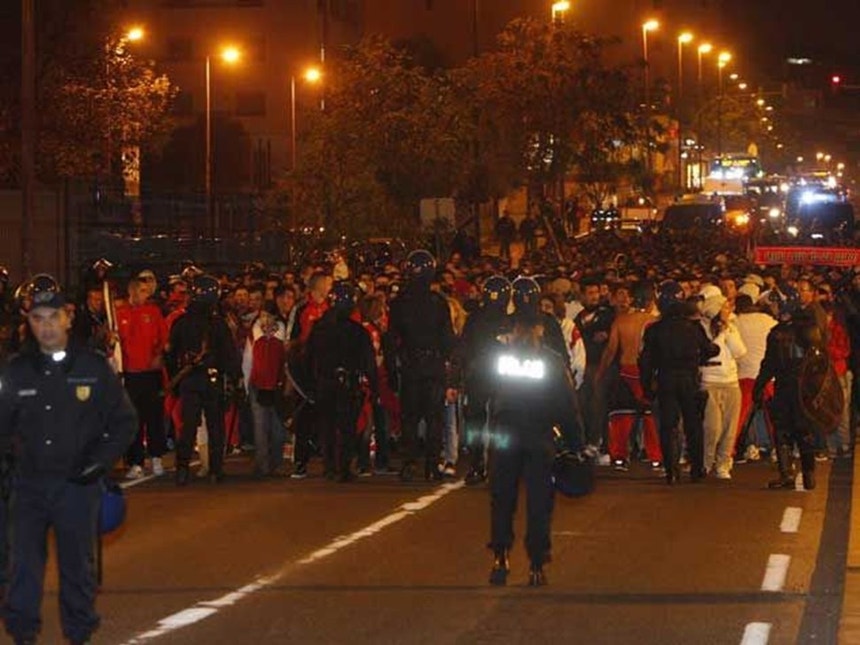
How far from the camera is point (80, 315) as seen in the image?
1834 cm

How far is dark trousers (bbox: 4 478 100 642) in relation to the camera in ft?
30.6

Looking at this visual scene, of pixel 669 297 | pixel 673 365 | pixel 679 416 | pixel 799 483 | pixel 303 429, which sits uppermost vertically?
pixel 669 297

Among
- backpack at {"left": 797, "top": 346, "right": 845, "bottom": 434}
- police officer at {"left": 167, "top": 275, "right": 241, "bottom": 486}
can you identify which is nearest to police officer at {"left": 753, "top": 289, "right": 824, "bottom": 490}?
backpack at {"left": 797, "top": 346, "right": 845, "bottom": 434}

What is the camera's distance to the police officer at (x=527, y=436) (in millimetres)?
12453

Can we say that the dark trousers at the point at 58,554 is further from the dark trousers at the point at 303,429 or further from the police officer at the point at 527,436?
the dark trousers at the point at 303,429

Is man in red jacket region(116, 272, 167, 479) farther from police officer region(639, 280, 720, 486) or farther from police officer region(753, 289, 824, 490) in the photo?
police officer region(753, 289, 824, 490)

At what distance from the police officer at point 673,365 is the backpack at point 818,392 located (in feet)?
3.06

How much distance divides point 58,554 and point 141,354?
32.3ft

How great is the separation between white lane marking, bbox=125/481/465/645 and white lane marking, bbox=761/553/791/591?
2923 mm

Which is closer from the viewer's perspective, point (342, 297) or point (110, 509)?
point (110, 509)

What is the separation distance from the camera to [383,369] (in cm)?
1994

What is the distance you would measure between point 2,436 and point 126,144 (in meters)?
38.5

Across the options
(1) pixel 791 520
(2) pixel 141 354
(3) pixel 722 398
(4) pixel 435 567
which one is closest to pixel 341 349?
(2) pixel 141 354

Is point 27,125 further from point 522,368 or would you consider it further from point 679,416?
point 522,368
